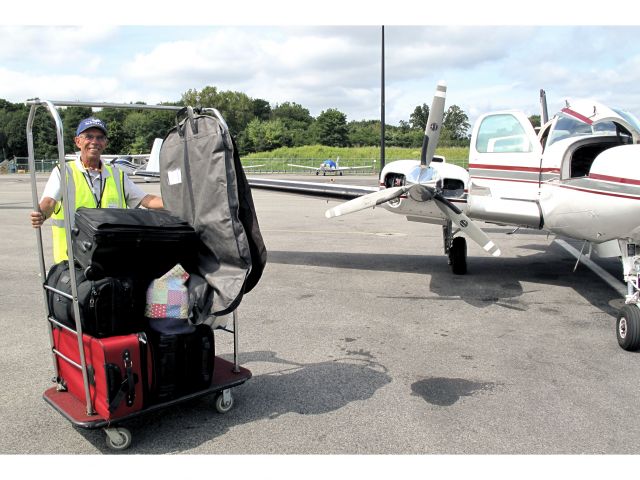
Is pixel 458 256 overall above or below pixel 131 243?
below

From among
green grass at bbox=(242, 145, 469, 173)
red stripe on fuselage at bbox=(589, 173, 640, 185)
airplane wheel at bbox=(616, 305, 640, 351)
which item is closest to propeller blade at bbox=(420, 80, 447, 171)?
red stripe on fuselage at bbox=(589, 173, 640, 185)

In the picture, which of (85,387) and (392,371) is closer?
(85,387)

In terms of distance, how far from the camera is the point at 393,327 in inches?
257

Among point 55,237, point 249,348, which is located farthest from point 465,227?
point 55,237

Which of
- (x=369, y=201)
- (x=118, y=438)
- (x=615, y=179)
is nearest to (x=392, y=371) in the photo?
(x=118, y=438)

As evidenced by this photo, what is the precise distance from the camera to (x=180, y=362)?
3812mm

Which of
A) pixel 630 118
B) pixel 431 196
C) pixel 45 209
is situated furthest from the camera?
pixel 431 196

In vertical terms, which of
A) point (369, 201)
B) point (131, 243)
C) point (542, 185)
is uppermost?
point (542, 185)

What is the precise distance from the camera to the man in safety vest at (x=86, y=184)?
4.09 metres

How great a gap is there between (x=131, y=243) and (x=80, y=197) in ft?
3.16

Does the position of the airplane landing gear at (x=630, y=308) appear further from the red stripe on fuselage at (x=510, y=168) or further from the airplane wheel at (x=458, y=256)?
the airplane wheel at (x=458, y=256)

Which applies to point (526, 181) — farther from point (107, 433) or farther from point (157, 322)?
point (107, 433)

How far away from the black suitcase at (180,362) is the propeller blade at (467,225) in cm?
497

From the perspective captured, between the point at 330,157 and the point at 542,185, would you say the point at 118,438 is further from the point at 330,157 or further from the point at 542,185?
the point at 330,157
